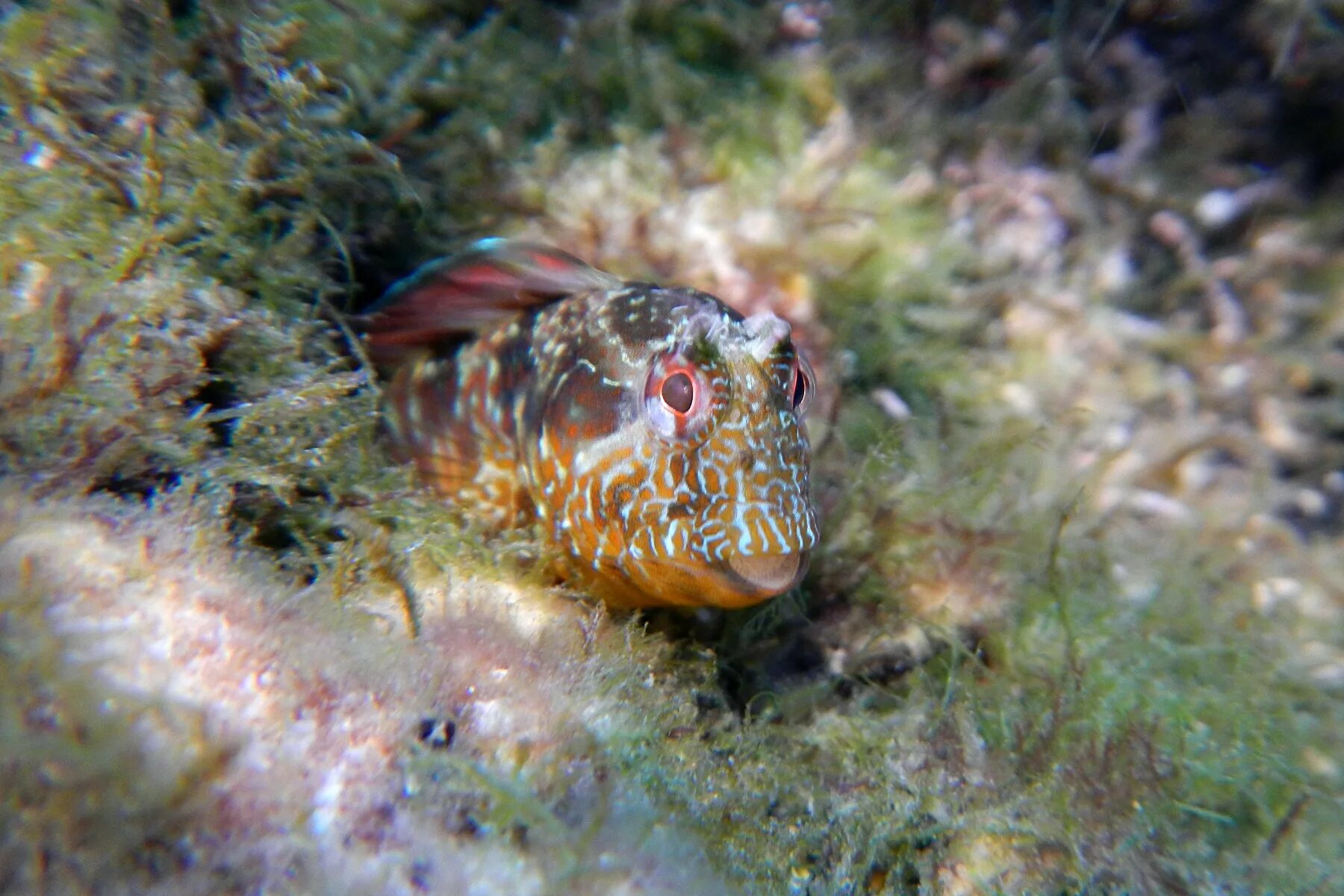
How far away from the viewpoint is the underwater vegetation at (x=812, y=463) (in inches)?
72.1

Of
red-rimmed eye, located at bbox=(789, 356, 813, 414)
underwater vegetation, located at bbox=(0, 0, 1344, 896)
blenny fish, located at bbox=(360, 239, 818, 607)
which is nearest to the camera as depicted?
underwater vegetation, located at bbox=(0, 0, 1344, 896)

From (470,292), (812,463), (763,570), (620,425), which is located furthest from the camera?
(812,463)

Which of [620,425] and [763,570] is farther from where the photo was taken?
[620,425]

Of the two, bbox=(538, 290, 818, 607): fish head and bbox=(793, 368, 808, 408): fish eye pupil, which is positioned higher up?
bbox=(793, 368, 808, 408): fish eye pupil

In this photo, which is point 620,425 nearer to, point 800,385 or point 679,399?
point 679,399

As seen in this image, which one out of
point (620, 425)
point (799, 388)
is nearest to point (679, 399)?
point (620, 425)

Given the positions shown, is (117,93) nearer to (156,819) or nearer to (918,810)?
(156,819)

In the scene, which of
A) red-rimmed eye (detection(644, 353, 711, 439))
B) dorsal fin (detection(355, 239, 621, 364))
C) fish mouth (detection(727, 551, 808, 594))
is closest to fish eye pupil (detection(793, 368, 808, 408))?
red-rimmed eye (detection(644, 353, 711, 439))

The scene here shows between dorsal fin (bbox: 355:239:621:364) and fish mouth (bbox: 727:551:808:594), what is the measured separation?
1617 mm

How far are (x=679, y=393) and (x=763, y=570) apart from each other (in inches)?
29.3

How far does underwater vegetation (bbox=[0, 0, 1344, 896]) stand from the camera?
1.83 metres

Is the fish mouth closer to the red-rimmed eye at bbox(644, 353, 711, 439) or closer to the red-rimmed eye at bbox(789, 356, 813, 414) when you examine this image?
the red-rimmed eye at bbox(644, 353, 711, 439)

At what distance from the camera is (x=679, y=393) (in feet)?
8.88

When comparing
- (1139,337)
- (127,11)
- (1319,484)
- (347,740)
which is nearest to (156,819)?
(347,740)
